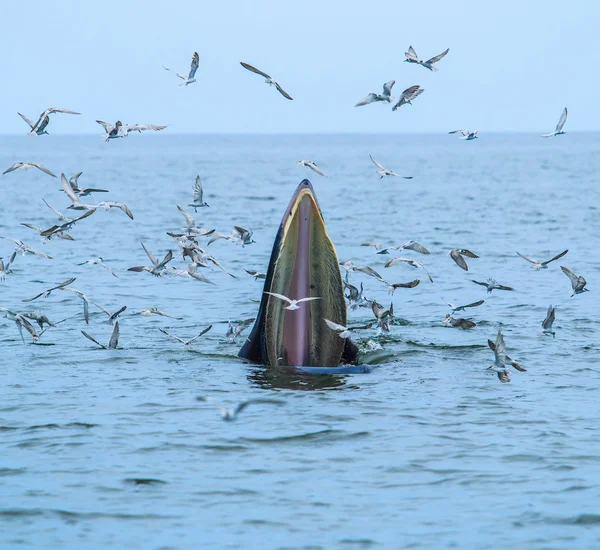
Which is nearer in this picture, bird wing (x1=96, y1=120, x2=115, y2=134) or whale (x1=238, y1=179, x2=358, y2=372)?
whale (x1=238, y1=179, x2=358, y2=372)

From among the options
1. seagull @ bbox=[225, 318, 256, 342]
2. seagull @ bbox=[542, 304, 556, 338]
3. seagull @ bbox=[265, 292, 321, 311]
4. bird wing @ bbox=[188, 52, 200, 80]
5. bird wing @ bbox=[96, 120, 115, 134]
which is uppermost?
bird wing @ bbox=[188, 52, 200, 80]

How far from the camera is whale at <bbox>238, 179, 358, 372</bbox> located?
1221 cm

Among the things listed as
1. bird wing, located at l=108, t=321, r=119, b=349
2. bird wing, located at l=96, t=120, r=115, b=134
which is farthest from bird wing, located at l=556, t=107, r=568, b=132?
bird wing, located at l=108, t=321, r=119, b=349

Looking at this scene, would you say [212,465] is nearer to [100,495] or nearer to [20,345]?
[100,495]

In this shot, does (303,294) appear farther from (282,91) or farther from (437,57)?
(437,57)

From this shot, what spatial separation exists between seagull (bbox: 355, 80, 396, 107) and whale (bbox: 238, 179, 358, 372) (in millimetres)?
4384

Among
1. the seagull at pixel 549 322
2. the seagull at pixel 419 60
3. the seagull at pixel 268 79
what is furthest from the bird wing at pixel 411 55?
the seagull at pixel 549 322

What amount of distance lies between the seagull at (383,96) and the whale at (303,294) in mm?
4384

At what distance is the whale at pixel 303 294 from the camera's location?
12.2 metres

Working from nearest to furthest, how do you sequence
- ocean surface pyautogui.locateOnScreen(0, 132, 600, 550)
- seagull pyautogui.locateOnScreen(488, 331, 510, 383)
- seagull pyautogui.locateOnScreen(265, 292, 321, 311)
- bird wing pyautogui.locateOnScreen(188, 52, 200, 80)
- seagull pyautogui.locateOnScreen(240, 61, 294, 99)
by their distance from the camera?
ocean surface pyautogui.locateOnScreen(0, 132, 600, 550), seagull pyautogui.locateOnScreen(265, 292, 321, 311), seagull pyautogui.locateOnScreen(488, 331, 510, 383), seagull pyautogui.locateOnScreen(240, 61, 294, 99), bird wing pyautogui.locateOnScreen(188, 52, 200, 80)

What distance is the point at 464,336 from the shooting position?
17.4 metres

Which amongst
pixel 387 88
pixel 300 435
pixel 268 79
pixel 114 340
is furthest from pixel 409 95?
pixel 300 435

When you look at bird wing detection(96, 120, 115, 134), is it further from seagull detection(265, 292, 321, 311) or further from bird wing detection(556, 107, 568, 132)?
bird wing detection(556, 107, 568, 132)

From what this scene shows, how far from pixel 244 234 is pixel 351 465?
7439mm
